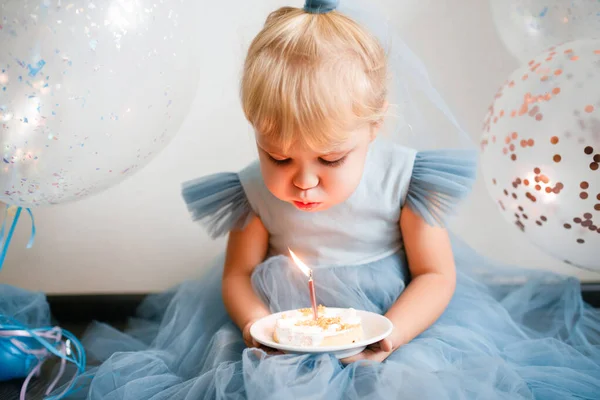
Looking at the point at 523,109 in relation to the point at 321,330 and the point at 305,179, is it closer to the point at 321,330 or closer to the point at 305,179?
the point at 305,179

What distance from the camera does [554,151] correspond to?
1106 mm

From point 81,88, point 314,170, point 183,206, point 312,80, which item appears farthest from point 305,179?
point 183,206

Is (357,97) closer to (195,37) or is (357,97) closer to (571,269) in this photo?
(195,37)

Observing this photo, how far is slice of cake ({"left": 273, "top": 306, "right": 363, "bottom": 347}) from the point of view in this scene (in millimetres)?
991

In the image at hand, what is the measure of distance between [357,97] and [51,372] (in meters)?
0.85

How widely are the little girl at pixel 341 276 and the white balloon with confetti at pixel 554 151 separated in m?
0.09

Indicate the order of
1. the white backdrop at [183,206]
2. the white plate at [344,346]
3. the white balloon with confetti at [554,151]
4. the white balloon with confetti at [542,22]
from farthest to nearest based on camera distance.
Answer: the white backdrop at [183,206] < the white balloon with confetti at [542,22] < the white balloon with confetti at [554,151] < the white plate at [344,346]

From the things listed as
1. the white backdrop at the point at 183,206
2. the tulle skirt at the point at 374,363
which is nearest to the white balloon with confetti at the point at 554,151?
the tulle skirt at the point at 374,363

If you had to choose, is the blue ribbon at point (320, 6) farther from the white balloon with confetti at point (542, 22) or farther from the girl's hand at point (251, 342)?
the girl's hand at point (251, 342)

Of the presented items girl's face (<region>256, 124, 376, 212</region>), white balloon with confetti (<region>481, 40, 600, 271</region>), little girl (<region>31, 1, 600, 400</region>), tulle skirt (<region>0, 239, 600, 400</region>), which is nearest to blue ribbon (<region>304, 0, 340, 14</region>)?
little girl (<region>31, 1, 600, 400</region>)

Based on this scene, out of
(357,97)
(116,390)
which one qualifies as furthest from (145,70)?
(116,390)

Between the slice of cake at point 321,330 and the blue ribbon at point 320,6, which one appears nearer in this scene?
the slice of cake at point 321,330

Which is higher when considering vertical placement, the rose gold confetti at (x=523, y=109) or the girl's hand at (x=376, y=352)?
the rose gold confetti at (x=523, y=109)

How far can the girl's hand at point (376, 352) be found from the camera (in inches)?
40.5
